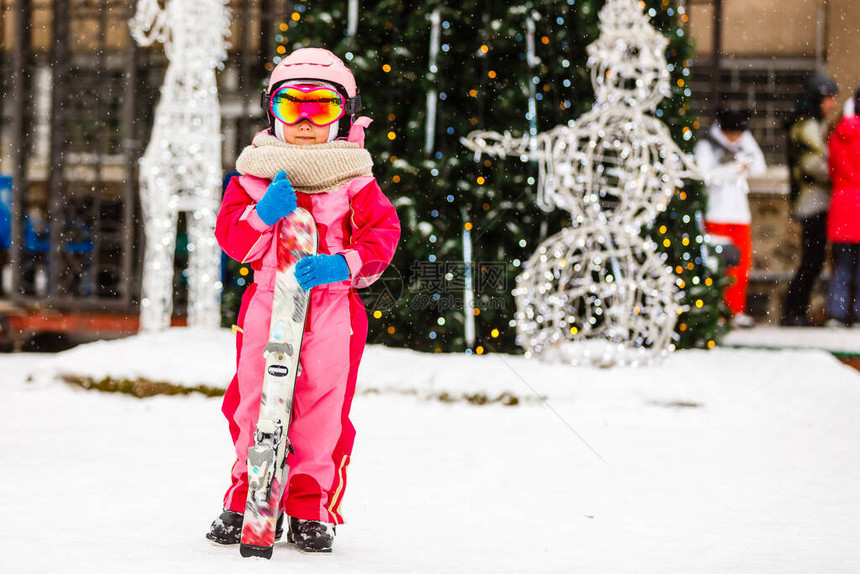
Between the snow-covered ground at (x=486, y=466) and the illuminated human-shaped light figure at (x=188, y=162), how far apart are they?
1.56 ft

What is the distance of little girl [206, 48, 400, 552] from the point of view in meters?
3.28

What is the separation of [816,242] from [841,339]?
1104 millimetres

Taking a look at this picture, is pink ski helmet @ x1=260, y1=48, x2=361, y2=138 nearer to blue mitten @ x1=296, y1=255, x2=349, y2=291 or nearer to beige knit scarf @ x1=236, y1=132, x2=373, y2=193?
beige knit scarf @ x1=236, y1=132, x2=373, y2=193

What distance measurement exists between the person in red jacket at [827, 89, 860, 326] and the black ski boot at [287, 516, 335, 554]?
7.15 meters

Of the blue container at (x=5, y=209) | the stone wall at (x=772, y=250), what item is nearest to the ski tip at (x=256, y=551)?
the stone wall at (x=772, y=250)

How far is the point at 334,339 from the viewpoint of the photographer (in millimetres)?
3283

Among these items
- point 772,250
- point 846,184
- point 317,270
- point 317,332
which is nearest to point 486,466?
point 317,332

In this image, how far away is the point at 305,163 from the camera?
3289 millimetres

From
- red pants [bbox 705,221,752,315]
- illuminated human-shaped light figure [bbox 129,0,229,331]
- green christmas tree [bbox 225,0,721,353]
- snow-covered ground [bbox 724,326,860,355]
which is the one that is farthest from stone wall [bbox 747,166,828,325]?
illuminated human-shaped light figure [bbox 129,0,229,331]

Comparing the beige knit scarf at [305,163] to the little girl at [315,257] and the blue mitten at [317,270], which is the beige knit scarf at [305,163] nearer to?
the little girl at [315,257]

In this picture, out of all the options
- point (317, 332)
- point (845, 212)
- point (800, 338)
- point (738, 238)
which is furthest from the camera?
point (845, 212)

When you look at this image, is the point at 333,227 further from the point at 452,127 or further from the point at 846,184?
the point at 846,184

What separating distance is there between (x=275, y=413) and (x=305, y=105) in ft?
2.82

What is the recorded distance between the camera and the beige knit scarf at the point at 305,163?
3.29m
